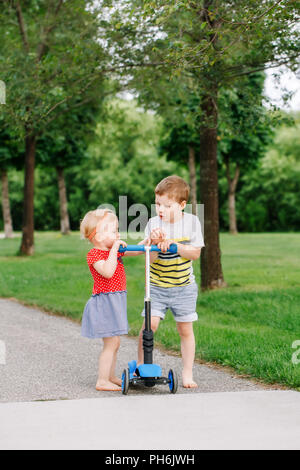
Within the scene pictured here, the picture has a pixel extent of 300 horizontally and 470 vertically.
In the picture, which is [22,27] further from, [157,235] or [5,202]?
[157,235]

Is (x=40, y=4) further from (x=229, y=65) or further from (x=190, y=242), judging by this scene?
(x=190, y=242)

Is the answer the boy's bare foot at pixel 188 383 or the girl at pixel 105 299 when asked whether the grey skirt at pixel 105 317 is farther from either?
the boy's bare foot at pixel 188 383

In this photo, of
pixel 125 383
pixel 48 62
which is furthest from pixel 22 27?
pixel 125 383

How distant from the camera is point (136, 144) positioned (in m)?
46.4

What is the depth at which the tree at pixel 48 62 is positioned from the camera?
10.5 meters

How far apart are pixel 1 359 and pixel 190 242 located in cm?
234

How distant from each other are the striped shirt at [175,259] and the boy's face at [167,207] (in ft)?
0.26

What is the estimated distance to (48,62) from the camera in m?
11.3

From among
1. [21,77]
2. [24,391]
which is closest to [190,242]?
[24,391]

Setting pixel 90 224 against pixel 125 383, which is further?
pixel 90 224

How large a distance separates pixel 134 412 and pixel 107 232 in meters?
1.42

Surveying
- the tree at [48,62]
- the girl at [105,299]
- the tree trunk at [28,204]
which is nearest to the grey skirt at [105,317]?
the girl at [105,299]

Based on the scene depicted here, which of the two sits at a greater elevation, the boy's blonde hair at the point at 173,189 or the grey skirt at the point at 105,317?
the boy's blonde hair at the point at 173,189

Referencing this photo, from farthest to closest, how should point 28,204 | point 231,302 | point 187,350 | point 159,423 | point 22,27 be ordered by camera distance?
point 28,204
point 22,27
point 231,302
point 187,350
point 159,423
